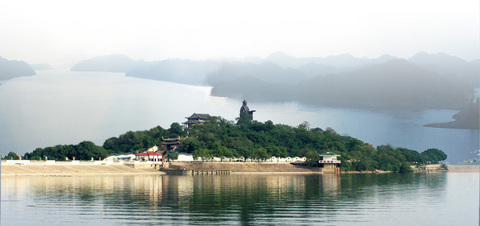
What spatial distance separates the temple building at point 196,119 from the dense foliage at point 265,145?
341 centimetres

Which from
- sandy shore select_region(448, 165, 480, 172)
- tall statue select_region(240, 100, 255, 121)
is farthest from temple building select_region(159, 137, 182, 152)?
sandy shore select_region(448, 165, 480, 172)

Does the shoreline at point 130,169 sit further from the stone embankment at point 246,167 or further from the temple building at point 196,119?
the temple building at point 196,119

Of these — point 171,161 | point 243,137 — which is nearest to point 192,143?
point 171,161

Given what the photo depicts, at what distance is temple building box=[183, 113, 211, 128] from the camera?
341 ft

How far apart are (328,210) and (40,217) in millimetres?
12676

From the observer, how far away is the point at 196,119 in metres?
104

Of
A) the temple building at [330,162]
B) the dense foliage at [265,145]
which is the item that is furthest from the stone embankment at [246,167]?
the dense foliage at [265,145]

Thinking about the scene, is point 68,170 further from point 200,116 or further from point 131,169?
point 200,116

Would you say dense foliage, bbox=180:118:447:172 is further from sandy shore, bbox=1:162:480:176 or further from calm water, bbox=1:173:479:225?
calm water, bbox=1:173:479:225

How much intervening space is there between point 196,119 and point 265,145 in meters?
20.4

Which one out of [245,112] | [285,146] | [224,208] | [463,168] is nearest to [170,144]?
[285,146]

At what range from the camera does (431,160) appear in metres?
106

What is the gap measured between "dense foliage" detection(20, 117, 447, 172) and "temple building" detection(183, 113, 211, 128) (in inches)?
134

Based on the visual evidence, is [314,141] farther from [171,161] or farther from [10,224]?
[10,224]
